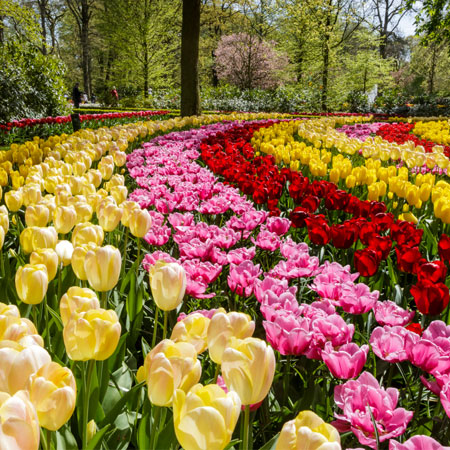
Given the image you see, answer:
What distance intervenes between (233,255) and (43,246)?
72cm

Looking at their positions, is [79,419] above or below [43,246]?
below

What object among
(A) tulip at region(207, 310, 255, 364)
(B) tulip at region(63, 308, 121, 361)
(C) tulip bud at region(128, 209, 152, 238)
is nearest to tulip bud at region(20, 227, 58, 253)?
(C) tulip bud at region(128, 209, 152, 238)

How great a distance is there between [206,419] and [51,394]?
0.25 meters

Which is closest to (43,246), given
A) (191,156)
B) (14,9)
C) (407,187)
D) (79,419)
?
(79,419)

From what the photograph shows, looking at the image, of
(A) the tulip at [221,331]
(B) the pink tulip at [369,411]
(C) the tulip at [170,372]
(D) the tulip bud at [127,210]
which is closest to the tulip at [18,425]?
(C) the tulip at [170,372]

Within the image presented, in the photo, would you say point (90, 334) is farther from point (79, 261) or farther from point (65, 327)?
point (79, 261)

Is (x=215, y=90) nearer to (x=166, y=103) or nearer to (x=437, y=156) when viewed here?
(x=166, y=103)

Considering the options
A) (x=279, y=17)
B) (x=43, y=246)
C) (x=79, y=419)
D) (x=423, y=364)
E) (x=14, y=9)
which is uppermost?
(x=279, y=17)

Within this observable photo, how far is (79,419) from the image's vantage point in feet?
3.61

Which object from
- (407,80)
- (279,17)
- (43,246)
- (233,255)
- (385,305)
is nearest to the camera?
(385,305)

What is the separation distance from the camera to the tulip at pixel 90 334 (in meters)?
0.86

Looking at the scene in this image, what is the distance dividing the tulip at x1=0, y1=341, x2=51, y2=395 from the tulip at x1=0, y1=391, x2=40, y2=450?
0.15 m

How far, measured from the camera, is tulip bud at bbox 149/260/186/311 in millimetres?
1106

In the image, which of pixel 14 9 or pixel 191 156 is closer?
pixel 191 156
